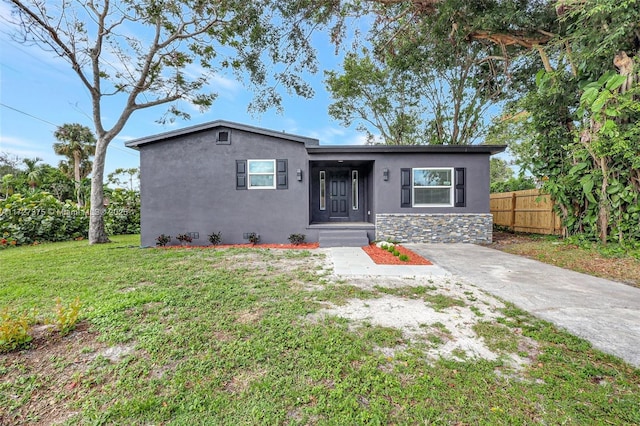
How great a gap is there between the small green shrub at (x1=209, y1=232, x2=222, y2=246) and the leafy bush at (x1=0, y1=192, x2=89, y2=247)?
6626 millimetres

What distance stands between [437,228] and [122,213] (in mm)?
13562

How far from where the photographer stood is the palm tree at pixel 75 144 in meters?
21.1

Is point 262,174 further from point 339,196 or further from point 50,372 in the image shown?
point 50,372

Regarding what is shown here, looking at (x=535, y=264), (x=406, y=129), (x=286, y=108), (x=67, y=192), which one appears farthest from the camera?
(x=67, y=192)

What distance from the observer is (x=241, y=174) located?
8.18 metres

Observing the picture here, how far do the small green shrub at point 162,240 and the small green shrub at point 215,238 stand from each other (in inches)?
52.0

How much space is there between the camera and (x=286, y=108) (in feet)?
34.2

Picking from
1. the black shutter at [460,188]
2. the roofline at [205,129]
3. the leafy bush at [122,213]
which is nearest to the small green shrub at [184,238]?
the roofline at [205,129]

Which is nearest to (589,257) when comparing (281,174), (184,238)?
(281,174)

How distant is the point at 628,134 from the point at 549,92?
1.95 m

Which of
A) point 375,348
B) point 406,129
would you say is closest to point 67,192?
point 406,129

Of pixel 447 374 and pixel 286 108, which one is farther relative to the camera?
pixel 286 108

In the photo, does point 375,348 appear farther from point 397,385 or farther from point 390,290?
point 390,290

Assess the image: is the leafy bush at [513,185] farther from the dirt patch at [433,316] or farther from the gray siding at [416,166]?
the dirt patch at [433,316]
